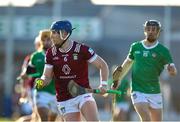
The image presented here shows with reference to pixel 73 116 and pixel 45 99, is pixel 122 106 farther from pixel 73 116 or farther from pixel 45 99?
pixel 73 116

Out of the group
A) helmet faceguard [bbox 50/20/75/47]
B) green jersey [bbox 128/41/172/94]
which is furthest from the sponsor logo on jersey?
green jersey [bbox 128/41/172/94]

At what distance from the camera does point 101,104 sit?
3712cm

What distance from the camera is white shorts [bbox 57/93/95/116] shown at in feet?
45.1

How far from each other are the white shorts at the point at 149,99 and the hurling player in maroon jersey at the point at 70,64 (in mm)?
1533

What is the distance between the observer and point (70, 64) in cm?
1384

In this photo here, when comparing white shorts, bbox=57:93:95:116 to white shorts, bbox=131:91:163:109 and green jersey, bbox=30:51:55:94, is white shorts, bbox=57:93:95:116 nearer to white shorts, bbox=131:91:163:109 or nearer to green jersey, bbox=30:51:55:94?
white shorts, bbox=131:91:163:109

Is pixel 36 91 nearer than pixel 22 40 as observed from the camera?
Yes

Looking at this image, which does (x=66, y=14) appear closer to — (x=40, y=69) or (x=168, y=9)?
(x=168, y=9)

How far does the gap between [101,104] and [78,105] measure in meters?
23.3

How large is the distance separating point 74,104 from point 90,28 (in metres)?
25.6

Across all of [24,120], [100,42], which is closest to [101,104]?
[100,42]

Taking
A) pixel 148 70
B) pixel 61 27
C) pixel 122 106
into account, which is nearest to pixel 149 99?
pixel 148 70

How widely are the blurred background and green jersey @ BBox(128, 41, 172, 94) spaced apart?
20140 millimetres

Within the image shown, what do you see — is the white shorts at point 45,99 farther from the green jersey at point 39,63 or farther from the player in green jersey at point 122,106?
the player in green jersey at point 122,106
